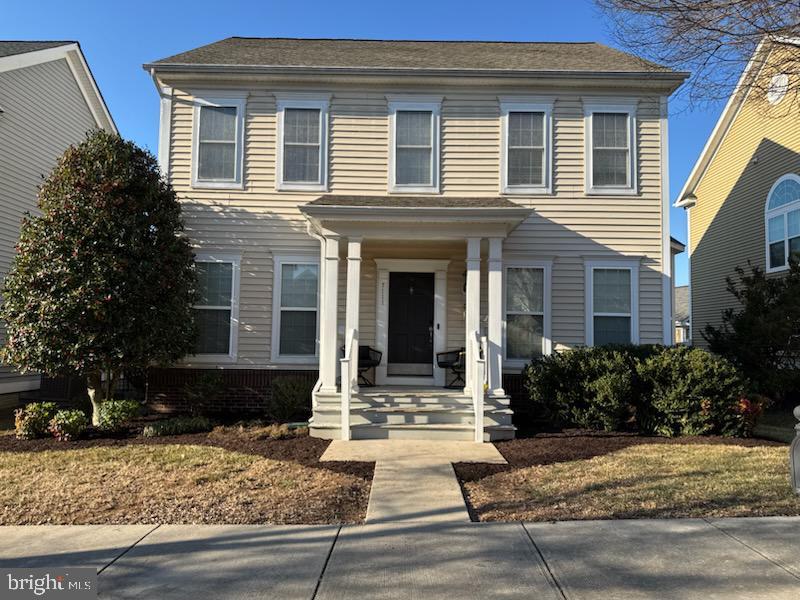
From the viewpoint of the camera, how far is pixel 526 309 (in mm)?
→ 10000

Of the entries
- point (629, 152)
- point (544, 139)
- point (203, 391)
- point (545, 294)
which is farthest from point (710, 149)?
point (203, 391)

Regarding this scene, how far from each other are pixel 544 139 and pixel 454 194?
1933mm

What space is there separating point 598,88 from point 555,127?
1.05 metres

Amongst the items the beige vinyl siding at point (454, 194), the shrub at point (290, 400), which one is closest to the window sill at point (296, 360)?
the beige vinyl siding at point (454, 194)

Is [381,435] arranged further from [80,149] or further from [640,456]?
[80,149]

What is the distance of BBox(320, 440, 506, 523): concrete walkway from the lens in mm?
4758

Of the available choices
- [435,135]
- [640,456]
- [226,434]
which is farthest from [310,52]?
[640,456]

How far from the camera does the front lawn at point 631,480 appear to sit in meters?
4.80

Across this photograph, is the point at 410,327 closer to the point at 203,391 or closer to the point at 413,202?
the point at 413,202

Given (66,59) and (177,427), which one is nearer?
(177,427)

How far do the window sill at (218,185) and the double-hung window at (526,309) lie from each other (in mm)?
5128

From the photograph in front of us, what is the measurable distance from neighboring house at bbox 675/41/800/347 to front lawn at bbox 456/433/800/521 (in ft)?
22.9

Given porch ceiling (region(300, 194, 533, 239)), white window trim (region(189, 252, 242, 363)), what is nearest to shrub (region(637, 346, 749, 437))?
porch ceiling (region(300, 194, 533, 239))

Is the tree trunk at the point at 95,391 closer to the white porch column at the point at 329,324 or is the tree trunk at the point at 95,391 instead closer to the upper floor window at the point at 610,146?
the white porch column at the point at 329,324
